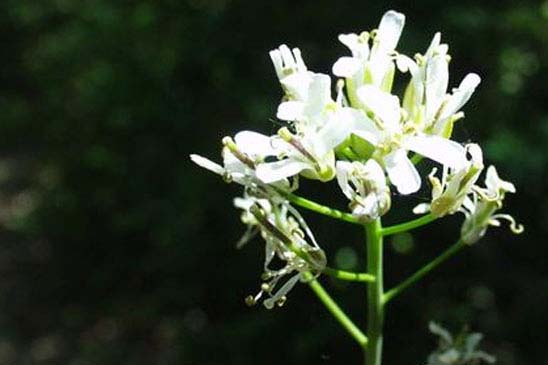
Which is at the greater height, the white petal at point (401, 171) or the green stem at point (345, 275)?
the white petal at point (401, 171)

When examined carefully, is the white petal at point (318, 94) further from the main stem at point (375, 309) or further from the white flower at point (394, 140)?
the main stem at point (375, 309)

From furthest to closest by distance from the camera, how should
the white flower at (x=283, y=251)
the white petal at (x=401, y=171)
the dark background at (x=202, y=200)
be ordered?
the dark background at (x=202, y=200), the white flower at (x=283, y=251), the white petal at (x=401, y=171)

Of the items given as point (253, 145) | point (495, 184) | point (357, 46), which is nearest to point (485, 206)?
point (495, 184)

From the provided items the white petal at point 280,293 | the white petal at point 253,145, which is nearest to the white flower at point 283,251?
the white petal at point 280,293

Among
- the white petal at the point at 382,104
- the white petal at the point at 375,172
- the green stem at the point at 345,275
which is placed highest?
the white petal at the point at 382,104

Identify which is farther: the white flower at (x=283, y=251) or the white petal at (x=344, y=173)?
the white flower at (x=283, y=251)

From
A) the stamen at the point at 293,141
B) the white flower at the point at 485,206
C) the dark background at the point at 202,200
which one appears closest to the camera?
the stamen at the point at 293,141
